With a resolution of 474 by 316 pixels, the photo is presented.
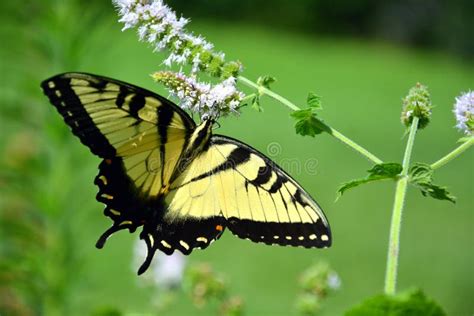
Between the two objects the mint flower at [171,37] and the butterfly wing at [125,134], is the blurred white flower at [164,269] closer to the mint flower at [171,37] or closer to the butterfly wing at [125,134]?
the butterfly wing at [125,134]

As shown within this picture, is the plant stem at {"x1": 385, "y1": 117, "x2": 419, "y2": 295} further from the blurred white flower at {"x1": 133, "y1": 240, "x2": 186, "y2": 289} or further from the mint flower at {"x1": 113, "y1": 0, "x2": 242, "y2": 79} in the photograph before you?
the blurred white flower at {"x1": 133, "y1": 240, "x2": 186, "y2": 289}

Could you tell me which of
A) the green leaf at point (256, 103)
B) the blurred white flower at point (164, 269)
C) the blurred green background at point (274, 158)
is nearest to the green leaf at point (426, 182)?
the green leaf at point (256, 103)

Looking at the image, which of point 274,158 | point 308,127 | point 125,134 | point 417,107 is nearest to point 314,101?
point 308,127

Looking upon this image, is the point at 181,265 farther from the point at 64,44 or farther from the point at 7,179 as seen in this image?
the point at 64,44

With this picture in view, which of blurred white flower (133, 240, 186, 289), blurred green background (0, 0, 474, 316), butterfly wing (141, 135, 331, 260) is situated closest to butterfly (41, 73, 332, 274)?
butterfly wing (141, 135, 331, 260)

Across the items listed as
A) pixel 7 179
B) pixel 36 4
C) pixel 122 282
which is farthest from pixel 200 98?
pixel 122 282

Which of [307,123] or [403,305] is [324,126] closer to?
[307,123]
